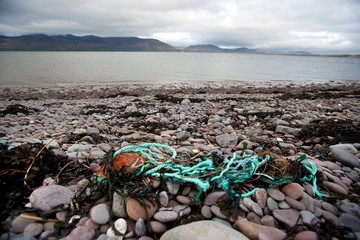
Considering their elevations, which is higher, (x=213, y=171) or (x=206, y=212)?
(x=213, y=171)

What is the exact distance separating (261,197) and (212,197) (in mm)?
445

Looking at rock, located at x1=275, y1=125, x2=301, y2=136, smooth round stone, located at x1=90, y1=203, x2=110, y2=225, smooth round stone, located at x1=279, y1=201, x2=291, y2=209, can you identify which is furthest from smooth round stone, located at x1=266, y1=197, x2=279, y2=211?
rock, located at x1=275, y1=125, x2=301, y2=136

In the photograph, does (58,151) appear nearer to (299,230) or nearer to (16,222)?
(16,222)

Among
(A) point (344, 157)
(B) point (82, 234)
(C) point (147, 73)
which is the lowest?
(B) point (82, 234)

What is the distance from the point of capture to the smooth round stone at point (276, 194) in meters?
1.85

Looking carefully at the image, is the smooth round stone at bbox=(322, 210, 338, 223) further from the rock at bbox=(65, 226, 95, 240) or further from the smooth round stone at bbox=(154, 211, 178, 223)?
the rock at bbox=(65, 226, 95, 240)

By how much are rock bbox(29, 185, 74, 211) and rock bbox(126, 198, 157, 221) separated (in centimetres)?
61

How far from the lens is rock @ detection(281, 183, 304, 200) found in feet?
6.10

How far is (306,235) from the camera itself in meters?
1.48

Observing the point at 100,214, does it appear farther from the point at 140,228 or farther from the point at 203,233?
the point at 203,233

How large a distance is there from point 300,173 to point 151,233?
1637mm

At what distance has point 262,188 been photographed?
195cm

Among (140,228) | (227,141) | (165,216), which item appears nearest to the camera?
(140,228)

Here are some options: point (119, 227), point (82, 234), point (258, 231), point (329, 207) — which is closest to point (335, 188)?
point (329, 207)
